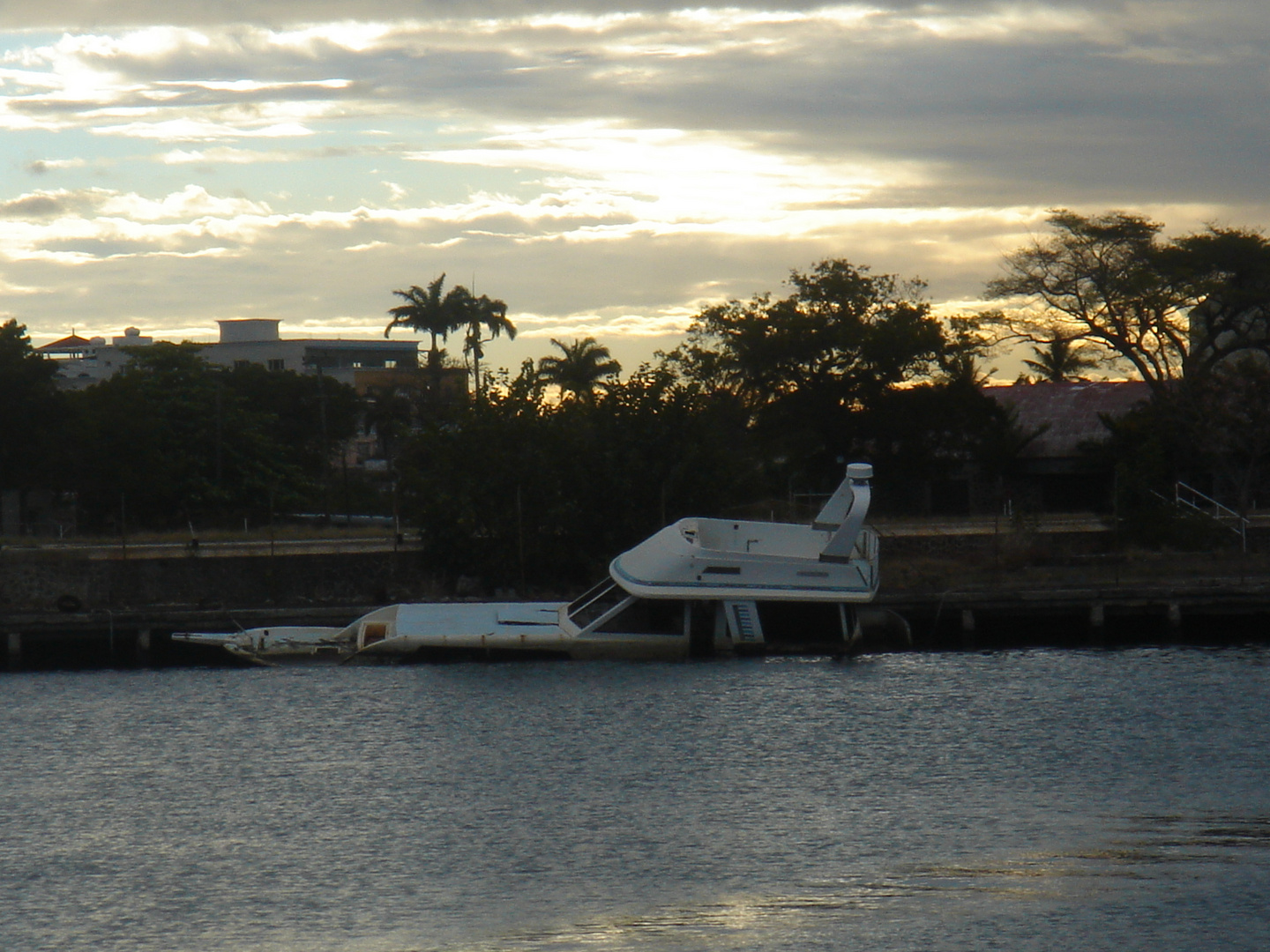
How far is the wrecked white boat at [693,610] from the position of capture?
3650cm

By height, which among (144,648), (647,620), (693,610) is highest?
(693,610)

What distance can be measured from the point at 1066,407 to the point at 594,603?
1473 inches

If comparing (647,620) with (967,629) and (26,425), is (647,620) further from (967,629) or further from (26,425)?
(26,425)

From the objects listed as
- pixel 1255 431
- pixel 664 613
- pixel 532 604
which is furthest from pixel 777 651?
pixel 1255 431

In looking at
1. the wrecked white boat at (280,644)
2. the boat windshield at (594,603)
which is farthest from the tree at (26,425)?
the boat windshield at (594,603)

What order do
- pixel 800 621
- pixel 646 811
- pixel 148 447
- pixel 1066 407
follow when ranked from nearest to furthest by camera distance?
1. pixel 646 811
2. pixel 800 621
3. pixel 148 447
4. pixel 1066 407

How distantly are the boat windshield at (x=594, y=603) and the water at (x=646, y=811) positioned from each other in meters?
1.28

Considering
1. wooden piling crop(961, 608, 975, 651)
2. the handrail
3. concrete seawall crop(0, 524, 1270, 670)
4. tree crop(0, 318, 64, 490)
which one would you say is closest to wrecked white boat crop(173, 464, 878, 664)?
concrete seawall crop(0, 524, 1270, 670)

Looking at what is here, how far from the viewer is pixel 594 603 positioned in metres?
37.4

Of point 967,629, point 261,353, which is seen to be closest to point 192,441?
point 967,629

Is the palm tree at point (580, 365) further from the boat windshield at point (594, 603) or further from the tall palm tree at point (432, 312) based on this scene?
the boat windshield at point (594, 603)

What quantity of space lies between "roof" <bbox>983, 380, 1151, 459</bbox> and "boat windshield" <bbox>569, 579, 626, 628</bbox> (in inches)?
1181

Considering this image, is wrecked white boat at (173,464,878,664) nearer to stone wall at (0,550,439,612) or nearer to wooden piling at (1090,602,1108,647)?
stone wall at (0,550,439,612)

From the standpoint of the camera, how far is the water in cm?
1691
